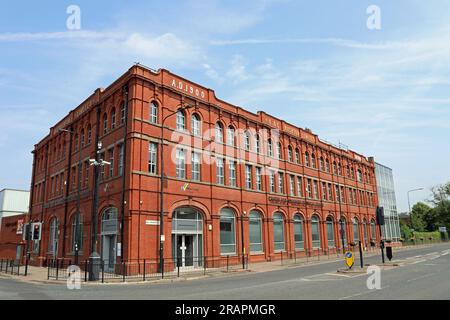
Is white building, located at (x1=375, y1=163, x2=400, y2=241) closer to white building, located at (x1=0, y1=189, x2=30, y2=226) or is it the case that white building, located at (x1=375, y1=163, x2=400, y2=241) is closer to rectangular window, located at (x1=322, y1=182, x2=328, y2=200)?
rectangular window, located at (x1=322, y1=182, x2=328, y2=200)

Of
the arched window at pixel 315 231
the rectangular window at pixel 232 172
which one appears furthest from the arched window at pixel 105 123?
the arched window at pixel 315 231

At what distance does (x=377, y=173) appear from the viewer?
60062 mm

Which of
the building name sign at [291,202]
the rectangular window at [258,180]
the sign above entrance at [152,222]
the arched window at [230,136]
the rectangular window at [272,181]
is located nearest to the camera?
the sign above entrance at [152,222]

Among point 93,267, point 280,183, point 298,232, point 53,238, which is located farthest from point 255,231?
point 53,238

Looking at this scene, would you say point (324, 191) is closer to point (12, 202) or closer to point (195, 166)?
point (195, 166)

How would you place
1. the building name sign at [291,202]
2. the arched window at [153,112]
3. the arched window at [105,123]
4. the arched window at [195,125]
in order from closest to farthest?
the arched window at [153,112] < the arched window at [105,123] < the arched window at [195,125] < the building name sign at [291,202]

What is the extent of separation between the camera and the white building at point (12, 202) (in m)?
57.2

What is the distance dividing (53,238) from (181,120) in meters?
17.6

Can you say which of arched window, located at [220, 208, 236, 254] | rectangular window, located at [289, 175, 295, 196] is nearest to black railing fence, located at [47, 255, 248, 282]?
arched window, located at [220, 208, 236, 254]

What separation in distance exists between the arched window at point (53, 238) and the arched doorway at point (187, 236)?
14.2m

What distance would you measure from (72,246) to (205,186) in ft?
40.7

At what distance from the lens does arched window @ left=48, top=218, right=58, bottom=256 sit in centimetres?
3344

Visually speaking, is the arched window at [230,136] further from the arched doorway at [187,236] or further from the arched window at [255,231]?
the arched doorway at [187,236]

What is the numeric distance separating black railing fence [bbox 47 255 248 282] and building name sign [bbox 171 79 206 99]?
1268 cm
